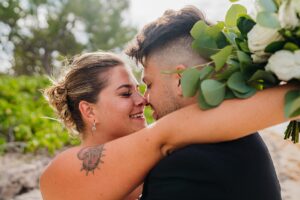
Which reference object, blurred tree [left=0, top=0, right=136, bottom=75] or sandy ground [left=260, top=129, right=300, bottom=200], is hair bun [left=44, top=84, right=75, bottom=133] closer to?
sandy ground [left=260, top=129, right=300, bottom=200]

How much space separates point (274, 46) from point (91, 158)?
3.62 feet

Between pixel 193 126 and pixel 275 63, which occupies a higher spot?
pixel 275 63

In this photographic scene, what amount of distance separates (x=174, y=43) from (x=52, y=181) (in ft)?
3.47

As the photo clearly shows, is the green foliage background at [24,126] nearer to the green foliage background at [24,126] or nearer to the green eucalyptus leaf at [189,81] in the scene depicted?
the green foliage background at [24,126]

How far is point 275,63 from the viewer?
163 centimetres

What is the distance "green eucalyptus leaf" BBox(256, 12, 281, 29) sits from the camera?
160 cm

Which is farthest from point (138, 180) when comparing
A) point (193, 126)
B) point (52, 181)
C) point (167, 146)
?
point (52, 181)

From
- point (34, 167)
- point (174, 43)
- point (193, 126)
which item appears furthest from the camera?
point (34, 167)

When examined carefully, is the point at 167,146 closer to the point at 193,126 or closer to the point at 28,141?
the point at 193,126

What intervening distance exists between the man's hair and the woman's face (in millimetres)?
515

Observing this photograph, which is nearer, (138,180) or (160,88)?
(138,180)

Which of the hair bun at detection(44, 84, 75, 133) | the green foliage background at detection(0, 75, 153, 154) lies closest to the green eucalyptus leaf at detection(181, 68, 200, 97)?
the hair bun at detection(44, 84, 75, 133)

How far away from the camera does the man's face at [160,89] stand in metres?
2.21

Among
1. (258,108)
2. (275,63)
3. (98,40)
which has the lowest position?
(98,40)
